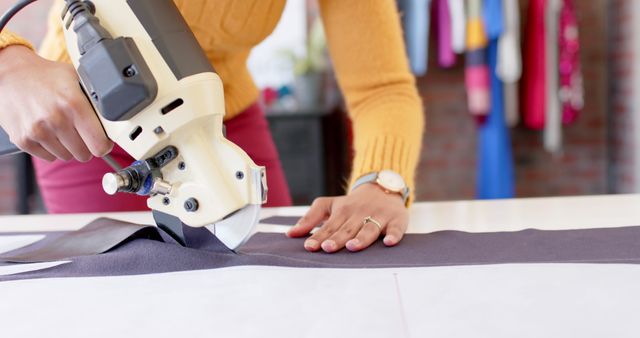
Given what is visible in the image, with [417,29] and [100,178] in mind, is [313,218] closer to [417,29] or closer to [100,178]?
[100,178]

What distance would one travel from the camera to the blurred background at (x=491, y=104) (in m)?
2.96

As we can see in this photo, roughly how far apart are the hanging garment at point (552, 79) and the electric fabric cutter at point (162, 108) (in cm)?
250

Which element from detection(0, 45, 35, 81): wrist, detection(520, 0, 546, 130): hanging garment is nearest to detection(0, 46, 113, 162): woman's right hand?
detection(0, 45, 35, 81): wrist

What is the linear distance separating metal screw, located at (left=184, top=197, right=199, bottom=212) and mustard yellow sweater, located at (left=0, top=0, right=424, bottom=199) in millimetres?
408

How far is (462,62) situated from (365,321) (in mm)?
2793

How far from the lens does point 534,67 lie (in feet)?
9.85

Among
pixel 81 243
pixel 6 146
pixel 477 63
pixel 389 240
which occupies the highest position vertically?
pixel 477 63

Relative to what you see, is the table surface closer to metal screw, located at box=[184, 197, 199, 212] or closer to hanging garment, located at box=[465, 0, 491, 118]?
metal screw, located at box=[184, 197, 199, 212]

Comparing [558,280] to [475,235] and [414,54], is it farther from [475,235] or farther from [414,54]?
[414,54]

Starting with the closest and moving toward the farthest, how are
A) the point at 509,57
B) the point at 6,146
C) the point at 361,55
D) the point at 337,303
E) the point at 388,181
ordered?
the point at 337,303
the point at 6,146
the point at 388,181
the point at 361,55
the point at 509,57

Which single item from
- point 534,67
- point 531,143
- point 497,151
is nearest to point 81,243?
point 497,151

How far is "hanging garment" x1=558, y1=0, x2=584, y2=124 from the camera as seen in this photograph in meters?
2.95

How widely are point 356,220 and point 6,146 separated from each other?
48 centimetres

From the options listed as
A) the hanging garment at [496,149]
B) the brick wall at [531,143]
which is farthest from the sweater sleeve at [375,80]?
the brick wall at [531,143]
